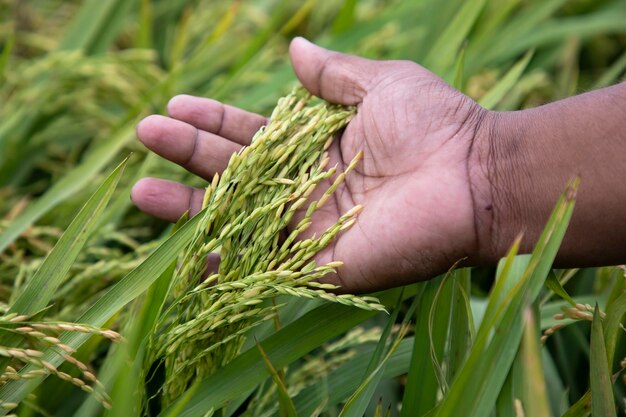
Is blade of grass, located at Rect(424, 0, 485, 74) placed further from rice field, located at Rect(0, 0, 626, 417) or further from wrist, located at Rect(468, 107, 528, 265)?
wrist, located at Rect(468, 107, 528, 265)

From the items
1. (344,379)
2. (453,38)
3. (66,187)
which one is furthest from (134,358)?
(453,38)

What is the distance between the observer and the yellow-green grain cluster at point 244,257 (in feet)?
3.36

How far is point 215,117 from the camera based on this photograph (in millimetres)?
1447

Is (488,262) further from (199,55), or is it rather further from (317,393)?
(199,55)

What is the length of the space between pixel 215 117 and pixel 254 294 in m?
0.54

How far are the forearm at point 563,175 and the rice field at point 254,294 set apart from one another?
3.4 inches

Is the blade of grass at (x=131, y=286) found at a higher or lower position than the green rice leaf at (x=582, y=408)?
higher

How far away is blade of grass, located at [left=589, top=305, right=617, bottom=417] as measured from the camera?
3.30 ft

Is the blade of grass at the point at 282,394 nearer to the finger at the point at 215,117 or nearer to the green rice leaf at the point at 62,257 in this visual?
the green rice leaf at the point at 62,257

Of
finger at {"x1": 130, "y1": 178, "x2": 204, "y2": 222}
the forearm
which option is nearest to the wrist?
the forearm

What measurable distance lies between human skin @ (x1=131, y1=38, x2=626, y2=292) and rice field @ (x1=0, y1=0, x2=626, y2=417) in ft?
0.18

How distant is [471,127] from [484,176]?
12 centimetres

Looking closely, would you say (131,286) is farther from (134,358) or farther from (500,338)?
(500,338)

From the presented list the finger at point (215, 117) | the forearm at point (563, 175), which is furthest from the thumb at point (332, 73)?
the forearm at point (563, 175)
